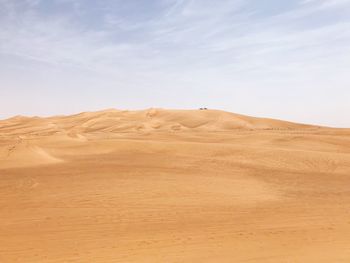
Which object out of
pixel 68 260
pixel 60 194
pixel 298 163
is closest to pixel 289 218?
pixel 68 260

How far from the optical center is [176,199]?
10820mm

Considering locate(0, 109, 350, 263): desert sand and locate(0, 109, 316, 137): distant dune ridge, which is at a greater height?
locate(0, 109, 316, 137): distant dune ridge

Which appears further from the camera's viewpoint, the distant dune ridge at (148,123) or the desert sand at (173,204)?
the distant dune ridge at (148,123)

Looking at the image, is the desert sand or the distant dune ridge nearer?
the desert sand

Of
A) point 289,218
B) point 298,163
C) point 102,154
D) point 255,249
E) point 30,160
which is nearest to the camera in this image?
point 255,249

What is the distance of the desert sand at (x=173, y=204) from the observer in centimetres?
708

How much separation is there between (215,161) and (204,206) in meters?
6.75

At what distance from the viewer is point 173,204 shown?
10.4 meters

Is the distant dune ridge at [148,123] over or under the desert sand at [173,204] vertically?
over

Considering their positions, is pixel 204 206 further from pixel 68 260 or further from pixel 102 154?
pixel 102 154

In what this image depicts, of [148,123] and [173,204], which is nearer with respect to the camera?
[173,204]

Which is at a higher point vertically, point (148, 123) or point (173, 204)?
point (148, 123)

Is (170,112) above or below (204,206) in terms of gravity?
above

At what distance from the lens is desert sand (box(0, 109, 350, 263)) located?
23.2 feet
